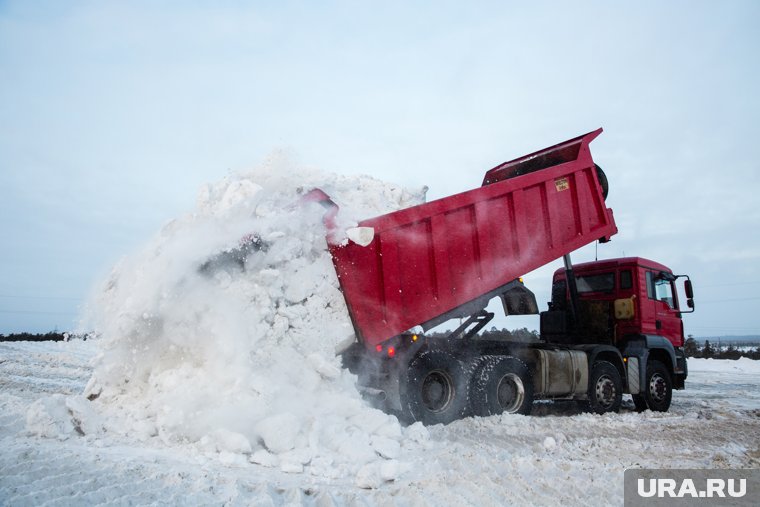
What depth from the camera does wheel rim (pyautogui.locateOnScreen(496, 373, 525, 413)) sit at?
6734 mm

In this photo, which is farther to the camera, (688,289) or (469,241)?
(688,289)

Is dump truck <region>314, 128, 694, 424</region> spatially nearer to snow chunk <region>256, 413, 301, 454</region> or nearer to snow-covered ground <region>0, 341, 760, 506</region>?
snow-covered ground <region>0, 341, 760, 506</region>

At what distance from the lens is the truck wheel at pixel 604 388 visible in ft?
26.1

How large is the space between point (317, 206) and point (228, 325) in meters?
1.67

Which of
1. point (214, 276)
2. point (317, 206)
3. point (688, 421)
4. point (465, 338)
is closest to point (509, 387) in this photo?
point (465, 338)

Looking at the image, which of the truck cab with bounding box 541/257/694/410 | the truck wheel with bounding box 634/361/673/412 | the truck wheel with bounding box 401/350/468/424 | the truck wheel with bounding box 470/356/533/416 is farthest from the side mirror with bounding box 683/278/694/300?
the truck wheel with bounding box 401/350/468/424

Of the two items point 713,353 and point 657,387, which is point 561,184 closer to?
point 657,387

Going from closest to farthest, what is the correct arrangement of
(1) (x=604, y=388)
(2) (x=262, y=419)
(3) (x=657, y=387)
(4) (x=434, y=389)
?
(2) (x=262, y=419)
(4) (x=434, y=389)
(1) (x=604, y=388)
(3) (x=657, y=387)

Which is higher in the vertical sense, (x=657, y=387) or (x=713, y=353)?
(x=657, y=387)

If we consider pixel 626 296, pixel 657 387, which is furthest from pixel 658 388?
pixel 626 296

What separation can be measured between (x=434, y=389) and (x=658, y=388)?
5283 millimetres

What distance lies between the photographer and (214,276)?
17.7ft

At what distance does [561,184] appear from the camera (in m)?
7.40

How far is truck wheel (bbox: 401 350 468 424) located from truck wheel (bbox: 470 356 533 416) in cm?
20
